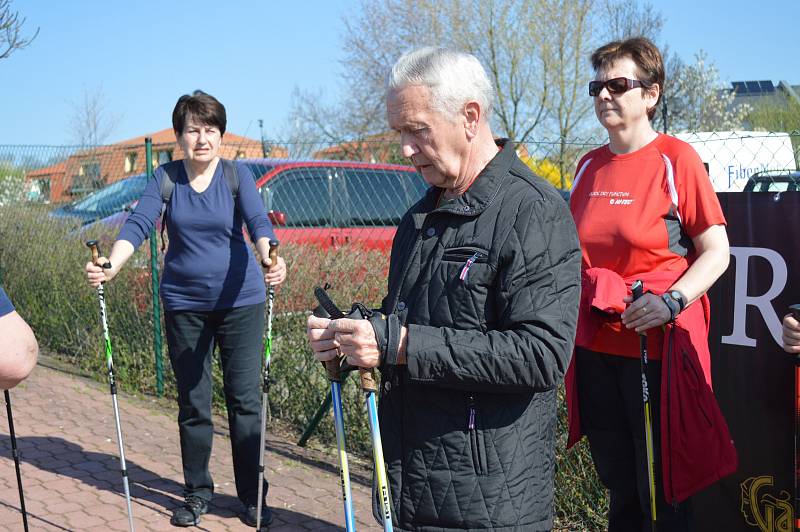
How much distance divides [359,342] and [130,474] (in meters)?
3.88

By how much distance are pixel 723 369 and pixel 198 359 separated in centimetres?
271

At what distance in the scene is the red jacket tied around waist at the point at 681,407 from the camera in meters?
3.13

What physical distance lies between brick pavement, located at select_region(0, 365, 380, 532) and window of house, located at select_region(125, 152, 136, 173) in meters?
2.35

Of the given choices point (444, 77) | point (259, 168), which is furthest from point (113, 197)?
point (444, 77)

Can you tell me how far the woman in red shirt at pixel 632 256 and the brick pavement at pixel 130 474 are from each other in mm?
1814

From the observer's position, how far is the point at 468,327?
7.64ft

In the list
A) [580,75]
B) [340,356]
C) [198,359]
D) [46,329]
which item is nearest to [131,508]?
[198,359]

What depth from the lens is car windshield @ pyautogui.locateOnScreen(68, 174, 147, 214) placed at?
8.45m

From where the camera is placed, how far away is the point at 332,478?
551 cm

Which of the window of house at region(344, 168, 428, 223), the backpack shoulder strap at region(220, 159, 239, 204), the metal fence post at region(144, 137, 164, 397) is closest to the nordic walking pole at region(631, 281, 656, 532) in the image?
the backpack shoulder strap at region(220, 159, 239, 204)

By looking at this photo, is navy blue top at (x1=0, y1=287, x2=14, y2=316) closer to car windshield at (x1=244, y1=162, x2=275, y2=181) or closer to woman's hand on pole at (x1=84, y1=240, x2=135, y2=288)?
woman's hand on pole at (x1=84, y1=240, x2=135, y2=288)

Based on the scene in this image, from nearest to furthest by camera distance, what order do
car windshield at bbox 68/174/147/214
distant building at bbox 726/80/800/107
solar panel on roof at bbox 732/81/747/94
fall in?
1. car windshield at bbox 68/174/147/214
2. distant building at bbox 726/80/800/107
3. solar panel on roof at bbox 732/81/747/94

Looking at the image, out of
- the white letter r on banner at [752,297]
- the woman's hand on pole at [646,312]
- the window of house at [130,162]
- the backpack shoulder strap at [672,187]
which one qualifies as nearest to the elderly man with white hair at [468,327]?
the woman's hand on pole at [646,312]

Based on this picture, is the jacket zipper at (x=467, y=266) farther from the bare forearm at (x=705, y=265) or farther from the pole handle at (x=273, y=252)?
the pole handle at (x=273, y=252)
